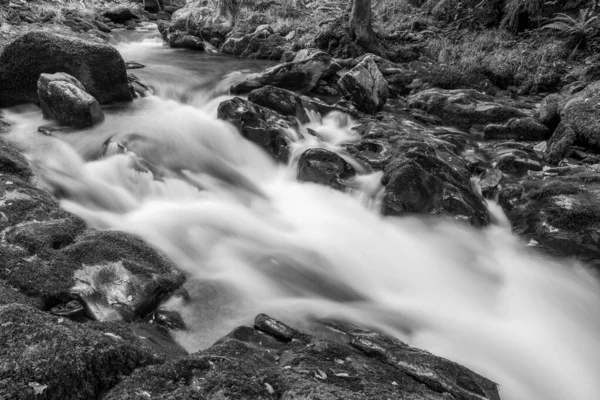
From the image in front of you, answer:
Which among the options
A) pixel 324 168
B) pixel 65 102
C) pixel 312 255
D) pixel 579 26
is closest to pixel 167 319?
pixel 312 255

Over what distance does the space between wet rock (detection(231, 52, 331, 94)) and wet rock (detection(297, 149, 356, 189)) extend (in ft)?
15.2

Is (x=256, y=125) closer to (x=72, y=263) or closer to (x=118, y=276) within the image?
(x=118, y=276)

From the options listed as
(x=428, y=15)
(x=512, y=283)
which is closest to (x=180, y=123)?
(x=512, y=283)

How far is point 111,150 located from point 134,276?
158 inches

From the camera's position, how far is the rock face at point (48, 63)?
8383 millimetres

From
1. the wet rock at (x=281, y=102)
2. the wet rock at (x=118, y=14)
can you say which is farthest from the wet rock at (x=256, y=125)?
the wet rock at (x=118, y=14)

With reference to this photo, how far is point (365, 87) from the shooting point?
443 inches

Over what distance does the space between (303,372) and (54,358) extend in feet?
4.62

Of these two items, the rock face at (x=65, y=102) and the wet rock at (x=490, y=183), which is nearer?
the wet rock at (x=490, y=183)

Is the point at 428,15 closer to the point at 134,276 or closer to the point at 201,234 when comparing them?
the point at 201,234

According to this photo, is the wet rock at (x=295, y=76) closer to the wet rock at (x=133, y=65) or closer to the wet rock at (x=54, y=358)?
the wet rock at (x=133, y=65)

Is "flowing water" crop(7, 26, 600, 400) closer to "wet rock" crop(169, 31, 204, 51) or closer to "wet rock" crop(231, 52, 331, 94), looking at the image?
"wet rock" crop(231, 52, 331, 94)

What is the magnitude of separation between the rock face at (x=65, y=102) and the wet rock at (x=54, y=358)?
660cm

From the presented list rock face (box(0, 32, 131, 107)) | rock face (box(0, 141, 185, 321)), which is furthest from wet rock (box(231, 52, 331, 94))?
rock face (box(0, 141, 185, 321))
